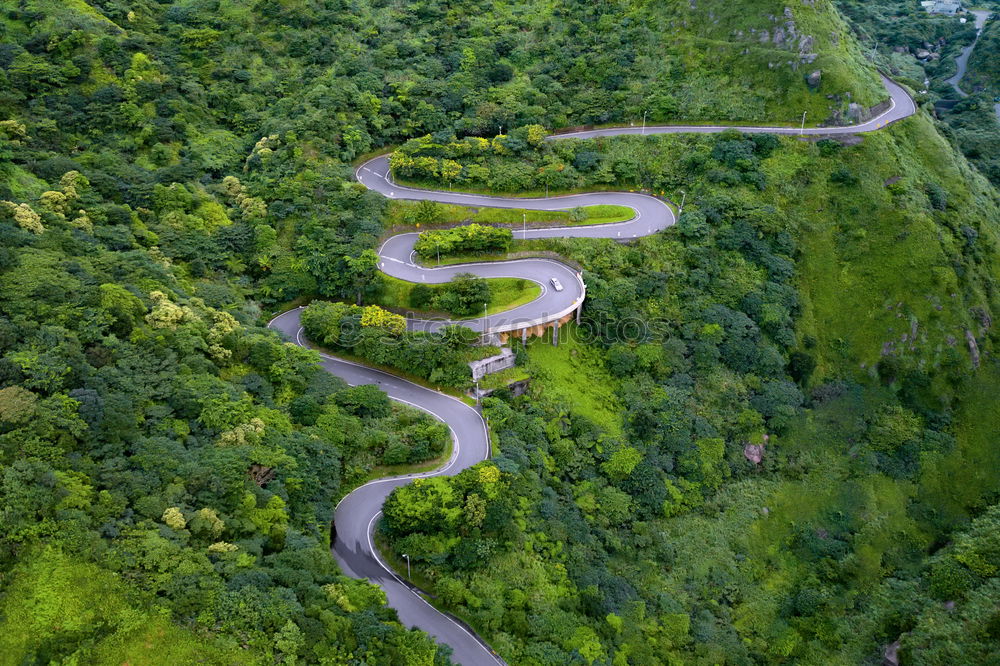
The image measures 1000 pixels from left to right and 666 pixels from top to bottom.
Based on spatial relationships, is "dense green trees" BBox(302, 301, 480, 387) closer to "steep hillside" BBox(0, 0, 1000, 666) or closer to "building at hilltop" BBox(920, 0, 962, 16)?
"steep hillside" BBox(0, 0, 1000, 666)

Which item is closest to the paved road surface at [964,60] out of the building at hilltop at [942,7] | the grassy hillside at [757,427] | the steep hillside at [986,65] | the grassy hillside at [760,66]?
the steep hillside at [986,65]

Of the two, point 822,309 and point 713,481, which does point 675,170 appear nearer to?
point 822,309

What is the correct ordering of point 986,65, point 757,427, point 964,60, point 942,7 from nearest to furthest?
point 757,427, point 986,65, point 964,60, point 942,7

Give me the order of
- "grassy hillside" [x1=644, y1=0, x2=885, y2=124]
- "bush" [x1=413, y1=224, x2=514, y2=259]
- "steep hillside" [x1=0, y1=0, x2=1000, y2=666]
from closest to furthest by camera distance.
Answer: "steep hillside" [x1=0, y1=0, x2=1000, y2=666] → "bush" [x1=413, y1=224, x2=514, y2=259] → "grassy hillside" [x1=644, y1=0, x2=885, y2=124]

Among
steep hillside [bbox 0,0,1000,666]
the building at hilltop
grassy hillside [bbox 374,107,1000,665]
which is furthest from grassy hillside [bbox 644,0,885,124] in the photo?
the building at hilltop

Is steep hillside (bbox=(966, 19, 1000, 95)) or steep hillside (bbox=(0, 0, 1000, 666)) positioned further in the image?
steep hillside (bbox=(966, 19, 1000, 95))

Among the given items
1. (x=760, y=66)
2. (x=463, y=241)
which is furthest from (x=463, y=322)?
(x=760, y=66)

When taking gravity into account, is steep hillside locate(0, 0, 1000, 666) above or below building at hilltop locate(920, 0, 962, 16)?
below

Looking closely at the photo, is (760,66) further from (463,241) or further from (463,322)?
(463,322)

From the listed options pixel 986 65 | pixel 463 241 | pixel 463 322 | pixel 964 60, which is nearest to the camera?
pixel 463 322
